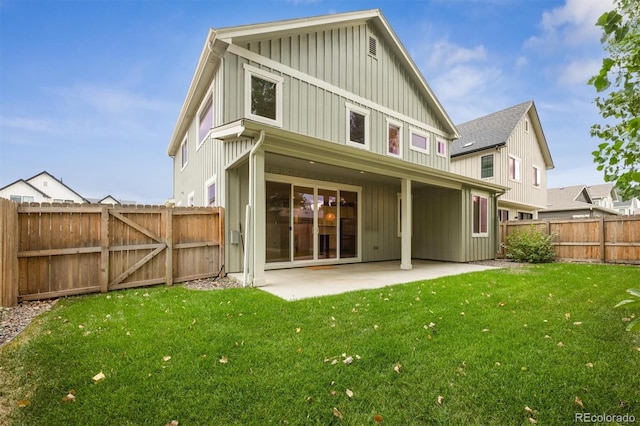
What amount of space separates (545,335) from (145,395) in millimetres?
4142

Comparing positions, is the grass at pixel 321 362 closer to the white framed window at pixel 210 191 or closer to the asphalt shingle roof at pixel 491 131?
the white framed window at pixel 210 191

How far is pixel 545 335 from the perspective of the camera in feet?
11.0

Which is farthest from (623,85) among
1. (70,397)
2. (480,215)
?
(480,215)

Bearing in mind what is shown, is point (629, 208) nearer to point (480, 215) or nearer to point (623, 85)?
point (480, 215)

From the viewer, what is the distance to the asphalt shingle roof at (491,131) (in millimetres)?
15391

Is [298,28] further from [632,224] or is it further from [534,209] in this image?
[534,209]

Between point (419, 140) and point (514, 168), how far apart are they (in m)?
8.11

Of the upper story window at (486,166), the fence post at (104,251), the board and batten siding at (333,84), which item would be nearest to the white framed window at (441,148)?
the board and batten siding at (333,84)

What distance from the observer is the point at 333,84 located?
29.3 ft

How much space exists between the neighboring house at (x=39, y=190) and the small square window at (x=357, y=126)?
24.5m

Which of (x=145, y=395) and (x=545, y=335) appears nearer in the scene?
(x=145, y=395)

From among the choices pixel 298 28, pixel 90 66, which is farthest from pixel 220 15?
pixel 90 66

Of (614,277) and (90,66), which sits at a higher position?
(90,66)

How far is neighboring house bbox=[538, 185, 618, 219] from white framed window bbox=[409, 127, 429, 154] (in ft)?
47.8
